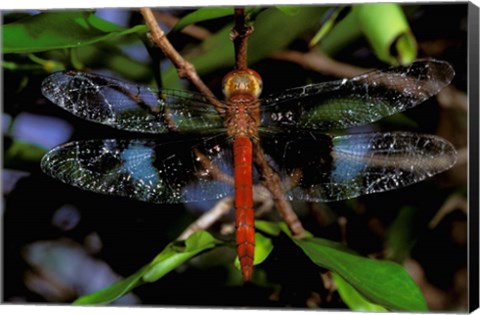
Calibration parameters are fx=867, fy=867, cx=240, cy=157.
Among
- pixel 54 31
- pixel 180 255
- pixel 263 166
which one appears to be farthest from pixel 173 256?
pixel 54 31

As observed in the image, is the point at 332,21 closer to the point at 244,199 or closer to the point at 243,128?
the point at 243,128

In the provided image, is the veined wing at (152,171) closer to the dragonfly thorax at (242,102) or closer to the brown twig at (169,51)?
the dragonfly thorax at (242,102)

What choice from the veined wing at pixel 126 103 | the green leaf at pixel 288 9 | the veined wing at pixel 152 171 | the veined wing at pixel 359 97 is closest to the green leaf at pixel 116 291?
the veined wing at pixel 152 171

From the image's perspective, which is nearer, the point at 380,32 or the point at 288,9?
the point at 380,32

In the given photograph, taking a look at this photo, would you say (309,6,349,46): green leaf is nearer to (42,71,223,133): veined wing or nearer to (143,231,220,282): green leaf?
→ (42,71,223,133): veined wing

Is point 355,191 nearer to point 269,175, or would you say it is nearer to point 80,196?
point 269,175

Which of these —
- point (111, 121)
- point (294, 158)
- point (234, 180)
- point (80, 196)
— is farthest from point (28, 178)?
point (294, 158)
